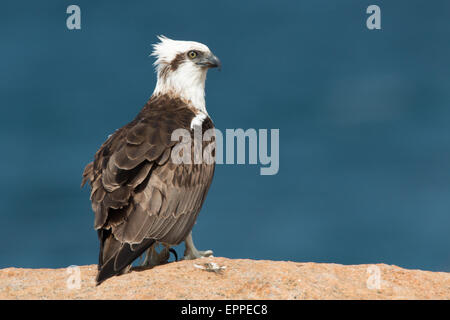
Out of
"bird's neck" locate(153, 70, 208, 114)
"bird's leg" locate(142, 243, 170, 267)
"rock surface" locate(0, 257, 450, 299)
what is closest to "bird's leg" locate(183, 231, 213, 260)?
"bird's leg" locate(142, 243, 170, 267)

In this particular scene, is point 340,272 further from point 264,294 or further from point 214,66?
point 214,66

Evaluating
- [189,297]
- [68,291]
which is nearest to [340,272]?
[189,297]

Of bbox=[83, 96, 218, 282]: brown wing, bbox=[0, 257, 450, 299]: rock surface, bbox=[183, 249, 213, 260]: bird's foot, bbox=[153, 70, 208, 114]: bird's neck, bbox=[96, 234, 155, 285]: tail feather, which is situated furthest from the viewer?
bbox=[153, 70, 208, 114]: bird's neck

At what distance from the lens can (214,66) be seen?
15102 mm

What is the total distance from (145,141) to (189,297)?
356 centimetres

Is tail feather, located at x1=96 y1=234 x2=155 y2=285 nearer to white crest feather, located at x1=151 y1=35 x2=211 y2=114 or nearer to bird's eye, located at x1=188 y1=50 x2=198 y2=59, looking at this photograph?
white crest feather, located at x1=151 y1=35 x2=211 y2=114

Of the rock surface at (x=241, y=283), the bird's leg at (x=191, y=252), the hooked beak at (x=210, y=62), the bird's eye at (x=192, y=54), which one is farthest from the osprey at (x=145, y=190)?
the bird's eye at (x=192, y=54)

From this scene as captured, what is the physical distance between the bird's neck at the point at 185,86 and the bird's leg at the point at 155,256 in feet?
11.6

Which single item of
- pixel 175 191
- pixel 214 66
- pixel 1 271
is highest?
pixel 214 66

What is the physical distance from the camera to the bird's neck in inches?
579

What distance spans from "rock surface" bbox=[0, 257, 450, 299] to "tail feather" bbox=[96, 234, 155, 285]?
16cm

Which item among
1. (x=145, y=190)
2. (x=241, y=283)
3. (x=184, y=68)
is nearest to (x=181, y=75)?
(x=184, y=68)

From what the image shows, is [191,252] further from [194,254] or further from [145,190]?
[145,190]

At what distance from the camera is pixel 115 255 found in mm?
11148
